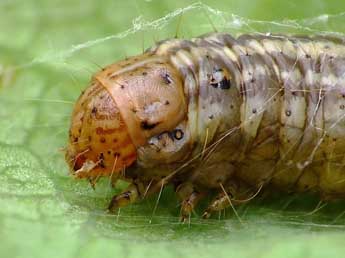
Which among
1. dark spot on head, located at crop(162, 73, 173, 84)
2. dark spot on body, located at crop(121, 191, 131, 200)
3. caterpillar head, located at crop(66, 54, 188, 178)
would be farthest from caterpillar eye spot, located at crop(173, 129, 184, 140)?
dark spot on body, located at crop(121, 191, 131, 200)

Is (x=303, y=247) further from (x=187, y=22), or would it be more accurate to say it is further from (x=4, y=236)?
(x=187, y=22)

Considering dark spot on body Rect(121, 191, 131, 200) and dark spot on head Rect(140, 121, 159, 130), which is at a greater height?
dark spot on head Rect(140, 121, 159, 130)

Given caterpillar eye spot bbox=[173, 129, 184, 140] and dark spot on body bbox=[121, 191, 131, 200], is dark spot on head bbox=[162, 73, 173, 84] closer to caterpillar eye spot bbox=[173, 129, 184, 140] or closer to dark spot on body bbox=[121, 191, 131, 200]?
caterpillar eye spot bbox=[173, 129, 184, 140]

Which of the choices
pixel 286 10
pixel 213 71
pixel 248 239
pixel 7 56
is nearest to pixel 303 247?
pixel 248 239

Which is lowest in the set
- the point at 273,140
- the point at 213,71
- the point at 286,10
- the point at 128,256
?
the point at 128,256

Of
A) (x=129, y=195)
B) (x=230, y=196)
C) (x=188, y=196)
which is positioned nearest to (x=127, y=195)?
(x=129, y=195)

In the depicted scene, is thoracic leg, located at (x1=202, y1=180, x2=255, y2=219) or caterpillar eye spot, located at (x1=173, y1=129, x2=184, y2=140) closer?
caterpillar eye spot, located at (x1=173, y1=129, x2=184, y2=140)
